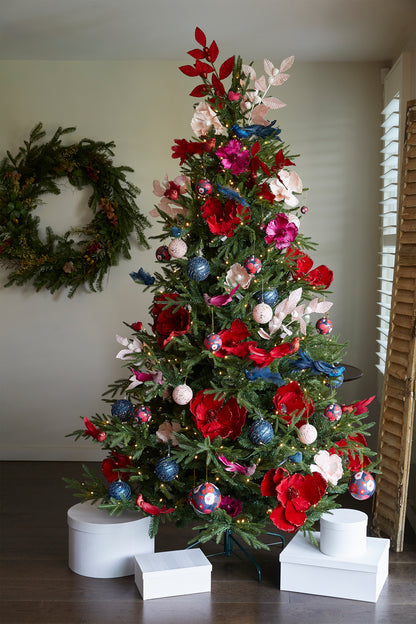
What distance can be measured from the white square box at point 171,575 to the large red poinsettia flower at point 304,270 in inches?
45.8

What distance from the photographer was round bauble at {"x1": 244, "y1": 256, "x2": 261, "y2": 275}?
2.55 metres

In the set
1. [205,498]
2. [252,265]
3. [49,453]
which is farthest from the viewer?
[49,453]

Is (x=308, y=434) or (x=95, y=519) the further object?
(x=95, y=519)

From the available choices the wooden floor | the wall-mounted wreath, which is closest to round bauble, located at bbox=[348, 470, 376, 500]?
the wooden floor

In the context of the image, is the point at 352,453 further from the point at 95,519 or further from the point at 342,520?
the point at 95,519

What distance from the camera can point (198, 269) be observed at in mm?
2570

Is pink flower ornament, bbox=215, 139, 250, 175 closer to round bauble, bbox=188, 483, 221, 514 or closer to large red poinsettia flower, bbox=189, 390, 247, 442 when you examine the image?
large red poinsettia flower, bbox=189, 390, 247, 442

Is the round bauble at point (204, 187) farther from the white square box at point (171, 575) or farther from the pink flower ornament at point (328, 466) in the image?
the white square box at point (171, 575)

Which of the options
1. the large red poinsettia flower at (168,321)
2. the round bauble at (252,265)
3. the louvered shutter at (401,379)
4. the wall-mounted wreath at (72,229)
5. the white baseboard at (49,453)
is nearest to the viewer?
the round bauble at (252,265)

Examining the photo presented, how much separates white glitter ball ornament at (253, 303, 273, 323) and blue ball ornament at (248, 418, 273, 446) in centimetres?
37

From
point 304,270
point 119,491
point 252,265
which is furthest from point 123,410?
point 304,270

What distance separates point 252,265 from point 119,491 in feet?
3.32

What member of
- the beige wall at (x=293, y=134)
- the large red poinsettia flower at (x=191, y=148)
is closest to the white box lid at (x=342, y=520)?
the large red poinsettia flower at (x=191, y=148)

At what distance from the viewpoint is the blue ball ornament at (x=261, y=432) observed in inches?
98.4
